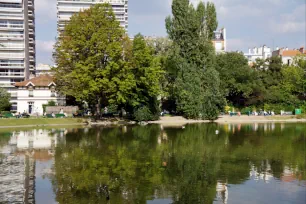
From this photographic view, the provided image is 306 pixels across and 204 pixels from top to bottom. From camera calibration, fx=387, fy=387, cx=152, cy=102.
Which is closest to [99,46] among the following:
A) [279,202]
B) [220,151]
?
[220,151]

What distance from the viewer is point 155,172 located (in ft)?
74.6

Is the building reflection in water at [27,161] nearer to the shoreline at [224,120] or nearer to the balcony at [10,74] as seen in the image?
the shoreline at [224,120]

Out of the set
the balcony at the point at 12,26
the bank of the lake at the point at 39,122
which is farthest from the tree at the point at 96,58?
the balcony at the point at 12,26

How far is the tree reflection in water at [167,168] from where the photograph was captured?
18.2 meters

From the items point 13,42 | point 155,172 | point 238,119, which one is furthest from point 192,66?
point 13,42

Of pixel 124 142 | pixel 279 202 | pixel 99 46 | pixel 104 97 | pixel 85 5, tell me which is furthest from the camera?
pixel 85 5

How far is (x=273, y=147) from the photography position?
33.4m

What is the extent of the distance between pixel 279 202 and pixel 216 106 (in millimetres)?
54352

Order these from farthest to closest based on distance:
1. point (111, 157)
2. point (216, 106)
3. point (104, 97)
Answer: point (216, 106), point (104, 97), point (111, 157)

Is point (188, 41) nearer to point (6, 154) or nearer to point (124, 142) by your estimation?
point (124, 142)

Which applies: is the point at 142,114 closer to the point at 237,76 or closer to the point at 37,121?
the point at 37,121

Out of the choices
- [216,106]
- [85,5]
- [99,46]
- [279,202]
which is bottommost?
[279,202]

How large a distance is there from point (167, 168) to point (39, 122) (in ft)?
140

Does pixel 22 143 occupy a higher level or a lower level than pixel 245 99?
lower
